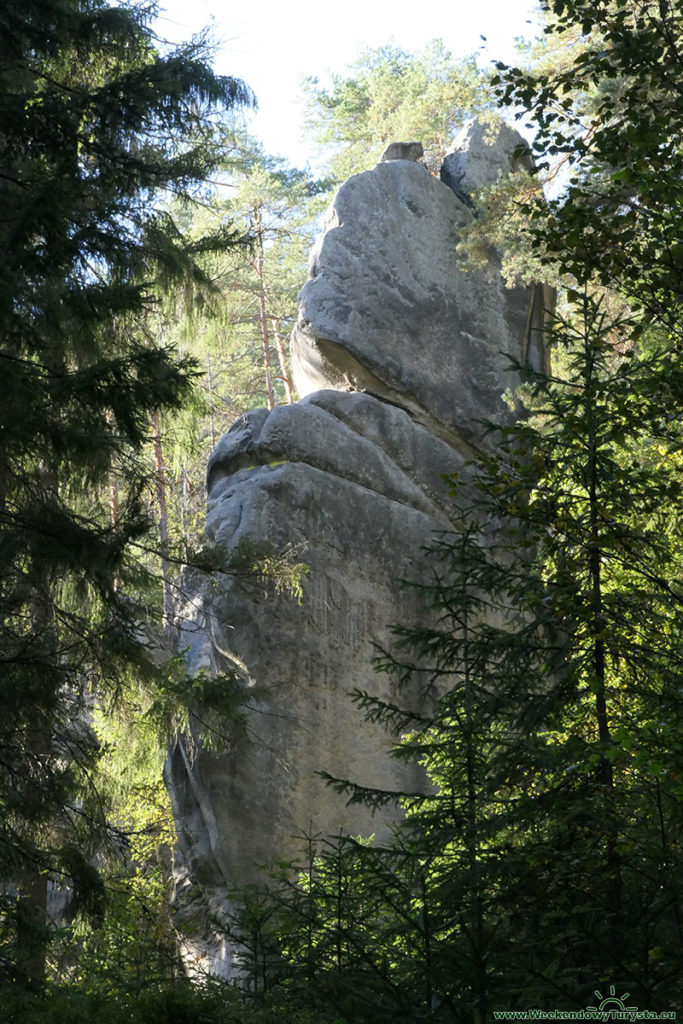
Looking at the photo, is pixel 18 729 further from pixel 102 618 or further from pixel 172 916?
pixel 172 916

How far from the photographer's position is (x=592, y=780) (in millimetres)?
5355

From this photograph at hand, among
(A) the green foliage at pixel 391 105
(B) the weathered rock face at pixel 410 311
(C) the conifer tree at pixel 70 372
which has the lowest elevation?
(C) the conifer tree at pixel 70 372

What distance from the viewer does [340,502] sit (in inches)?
581

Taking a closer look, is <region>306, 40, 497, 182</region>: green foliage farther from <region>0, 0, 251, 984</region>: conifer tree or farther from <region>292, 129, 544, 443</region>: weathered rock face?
<region>0, 0, 251, 984</region>: conifer tree

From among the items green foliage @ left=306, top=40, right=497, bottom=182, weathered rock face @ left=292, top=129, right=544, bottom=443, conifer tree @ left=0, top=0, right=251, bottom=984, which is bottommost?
conifer tree @ left=0, top=0, right=251, bottom=984

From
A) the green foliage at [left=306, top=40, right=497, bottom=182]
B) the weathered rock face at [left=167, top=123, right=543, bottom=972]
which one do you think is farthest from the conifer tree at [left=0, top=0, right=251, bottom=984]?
the green foliage at [left=306, top=40, right=497, bottom=182]

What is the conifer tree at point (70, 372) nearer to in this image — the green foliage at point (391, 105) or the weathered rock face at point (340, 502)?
the weathered rock face at point (340, 502)

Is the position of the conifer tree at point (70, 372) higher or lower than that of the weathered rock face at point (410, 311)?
lower

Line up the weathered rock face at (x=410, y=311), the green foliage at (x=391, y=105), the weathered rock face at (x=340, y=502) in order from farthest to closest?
the green foliage at (x=391, y=105) → the weathered rock face at (x=410, y=311) → the weathered rock face at (x=340, y=502)

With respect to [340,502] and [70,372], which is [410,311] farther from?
[70,372]

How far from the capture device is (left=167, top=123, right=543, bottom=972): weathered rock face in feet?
43.8

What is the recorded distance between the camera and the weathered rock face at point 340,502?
525 inches

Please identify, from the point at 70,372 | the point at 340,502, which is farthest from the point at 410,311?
the point at 70,372

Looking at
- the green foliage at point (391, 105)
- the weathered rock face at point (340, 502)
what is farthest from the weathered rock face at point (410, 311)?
the green foliage at point (391, 105)
